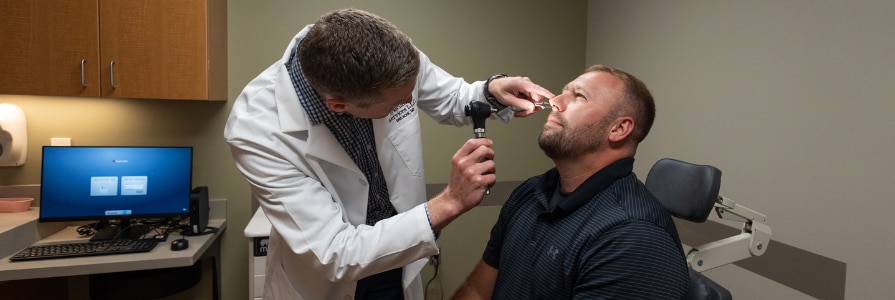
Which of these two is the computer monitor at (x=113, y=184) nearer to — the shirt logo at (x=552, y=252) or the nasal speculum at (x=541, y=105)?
the nasal speculum at (x=541, y=105)

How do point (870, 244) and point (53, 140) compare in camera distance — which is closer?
point (870, 244)

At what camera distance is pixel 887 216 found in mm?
1568

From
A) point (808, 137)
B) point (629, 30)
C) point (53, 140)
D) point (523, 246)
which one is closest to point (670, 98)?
point (629, 30)

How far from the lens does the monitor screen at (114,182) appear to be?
2.37 m

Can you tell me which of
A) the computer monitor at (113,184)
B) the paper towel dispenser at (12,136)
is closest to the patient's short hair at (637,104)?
the computer monitor at (113,184)

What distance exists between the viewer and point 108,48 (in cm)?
224

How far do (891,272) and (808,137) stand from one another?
0.50 metres

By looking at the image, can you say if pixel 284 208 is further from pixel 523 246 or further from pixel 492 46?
pixel 492 46

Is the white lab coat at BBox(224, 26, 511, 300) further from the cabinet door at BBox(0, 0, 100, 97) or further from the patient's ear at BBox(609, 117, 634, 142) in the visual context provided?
the cabinet door at BBox(0, 0, 100, 97)

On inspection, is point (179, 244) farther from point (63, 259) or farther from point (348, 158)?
point (348, 158)

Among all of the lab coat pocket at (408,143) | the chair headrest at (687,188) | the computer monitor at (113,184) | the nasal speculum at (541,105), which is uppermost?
the nasal speculum at (541,105)

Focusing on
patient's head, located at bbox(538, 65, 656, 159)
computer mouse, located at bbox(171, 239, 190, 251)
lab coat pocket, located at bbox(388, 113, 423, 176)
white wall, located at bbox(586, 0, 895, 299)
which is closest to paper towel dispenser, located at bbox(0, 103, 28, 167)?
computer mouse, located at bbox(171, 239, 190, 251)

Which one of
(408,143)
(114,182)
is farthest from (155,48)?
(408,143)

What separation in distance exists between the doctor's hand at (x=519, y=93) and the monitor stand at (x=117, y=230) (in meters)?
1.95
